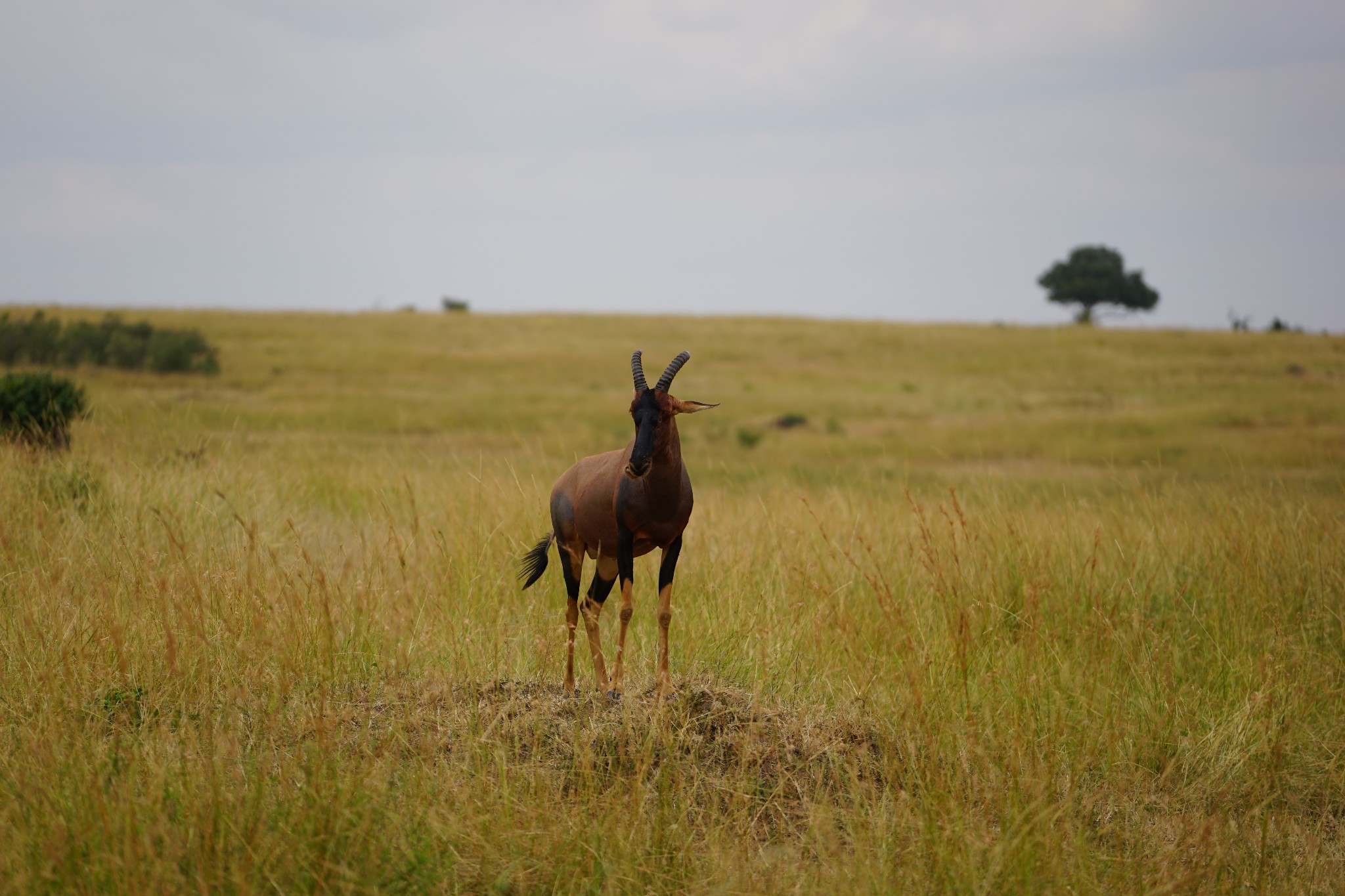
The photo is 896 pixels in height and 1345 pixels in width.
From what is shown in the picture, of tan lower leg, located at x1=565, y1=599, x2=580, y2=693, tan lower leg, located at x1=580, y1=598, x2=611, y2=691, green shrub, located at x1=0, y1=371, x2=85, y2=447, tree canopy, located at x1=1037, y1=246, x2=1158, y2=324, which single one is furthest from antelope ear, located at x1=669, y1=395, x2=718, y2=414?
tree canopy, located at x1=1037, y1=246, x2=1158, y2=324

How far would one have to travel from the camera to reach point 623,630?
4.22 m

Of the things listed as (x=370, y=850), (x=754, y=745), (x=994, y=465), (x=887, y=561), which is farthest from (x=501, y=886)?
(x=994, y=465)

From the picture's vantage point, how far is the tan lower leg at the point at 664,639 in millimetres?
4141

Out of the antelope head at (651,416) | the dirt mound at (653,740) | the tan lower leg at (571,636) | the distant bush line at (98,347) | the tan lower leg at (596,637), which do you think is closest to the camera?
the antelope head at (651,416)

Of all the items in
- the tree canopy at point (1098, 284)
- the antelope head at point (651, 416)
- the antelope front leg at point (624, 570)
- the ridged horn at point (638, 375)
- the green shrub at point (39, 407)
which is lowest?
the antelope front leg at point (624, 570)

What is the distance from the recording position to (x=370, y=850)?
327 cm

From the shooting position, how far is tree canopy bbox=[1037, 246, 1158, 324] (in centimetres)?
6419

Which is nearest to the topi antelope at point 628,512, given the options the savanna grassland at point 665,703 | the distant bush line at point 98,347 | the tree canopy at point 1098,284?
the savanna grassland at point 665,703

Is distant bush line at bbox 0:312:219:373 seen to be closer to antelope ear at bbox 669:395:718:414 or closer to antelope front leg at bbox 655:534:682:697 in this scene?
antelope front leg at bbox 655:534:682:697

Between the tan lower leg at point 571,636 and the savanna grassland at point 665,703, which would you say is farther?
the tan lower leg at point 571,636

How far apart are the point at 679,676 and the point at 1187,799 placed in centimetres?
262

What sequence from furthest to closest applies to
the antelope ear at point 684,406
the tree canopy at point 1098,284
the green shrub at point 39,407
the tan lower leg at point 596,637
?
the tree canopy at point 1098,284, the green shrub at point 39,407, the tan lower leg at point 596,637, the antelope ear at point 684,406

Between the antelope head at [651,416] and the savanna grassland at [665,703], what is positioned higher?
the antelope head at [651,416]

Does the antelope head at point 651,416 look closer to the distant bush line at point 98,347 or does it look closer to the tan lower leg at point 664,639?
the tan lower leg at point 664,639
